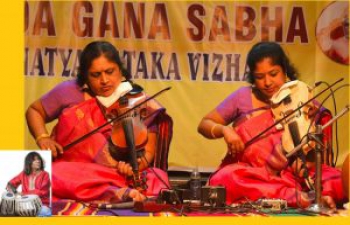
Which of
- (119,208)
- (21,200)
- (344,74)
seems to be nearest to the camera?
(21,200)

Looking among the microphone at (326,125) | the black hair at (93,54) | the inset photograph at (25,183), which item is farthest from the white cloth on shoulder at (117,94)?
the microphone at (326,125)

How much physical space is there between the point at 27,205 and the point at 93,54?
69.4 inches

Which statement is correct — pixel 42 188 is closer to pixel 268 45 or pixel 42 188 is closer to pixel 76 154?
pixel 76 154

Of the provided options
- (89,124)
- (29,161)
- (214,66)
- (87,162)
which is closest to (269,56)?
(214,66)

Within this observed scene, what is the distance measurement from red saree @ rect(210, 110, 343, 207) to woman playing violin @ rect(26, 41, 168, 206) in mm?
688

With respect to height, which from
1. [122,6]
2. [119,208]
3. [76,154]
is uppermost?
[122,6]

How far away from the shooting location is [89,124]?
7.26m

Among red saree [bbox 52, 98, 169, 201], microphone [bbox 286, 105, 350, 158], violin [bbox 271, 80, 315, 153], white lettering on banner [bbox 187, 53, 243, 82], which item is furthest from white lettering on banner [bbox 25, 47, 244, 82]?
microphone [bbox 286, 105, 350, 158]

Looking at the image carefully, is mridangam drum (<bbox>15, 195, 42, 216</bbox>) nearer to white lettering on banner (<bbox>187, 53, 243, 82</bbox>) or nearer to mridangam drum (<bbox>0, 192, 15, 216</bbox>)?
mridangam drum (<bbox>0, 192, 15, 216</bbox>)

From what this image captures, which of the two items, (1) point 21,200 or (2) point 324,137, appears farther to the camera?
(2) point 324,137

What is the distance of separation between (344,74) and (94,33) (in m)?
2.58

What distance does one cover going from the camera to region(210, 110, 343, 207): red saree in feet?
23.9

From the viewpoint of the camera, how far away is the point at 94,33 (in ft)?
23.8

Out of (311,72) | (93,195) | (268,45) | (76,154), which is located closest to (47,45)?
(76,154)
